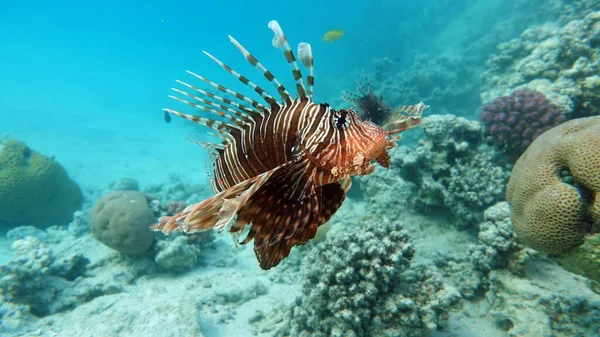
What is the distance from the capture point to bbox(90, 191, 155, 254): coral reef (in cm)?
658

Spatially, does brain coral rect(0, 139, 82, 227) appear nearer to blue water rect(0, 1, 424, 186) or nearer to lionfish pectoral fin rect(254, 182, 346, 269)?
blue water rect(0, 1, 424, 186)

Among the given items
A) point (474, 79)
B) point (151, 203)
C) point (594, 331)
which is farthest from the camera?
point (474, 79)

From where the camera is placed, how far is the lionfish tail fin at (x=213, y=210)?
1.32 metres

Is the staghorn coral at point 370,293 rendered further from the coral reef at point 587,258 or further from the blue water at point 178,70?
the coral reef at point 587,258

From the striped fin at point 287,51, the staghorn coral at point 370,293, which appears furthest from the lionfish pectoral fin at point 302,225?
the staghorn coral at point 370,293

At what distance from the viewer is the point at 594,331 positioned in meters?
3.33

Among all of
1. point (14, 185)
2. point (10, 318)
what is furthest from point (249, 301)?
point (14, 185)

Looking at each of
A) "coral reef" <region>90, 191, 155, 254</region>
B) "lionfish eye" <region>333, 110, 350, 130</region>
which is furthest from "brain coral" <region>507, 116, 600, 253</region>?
"coral reef" <region>90, 191, 155, 254</region>

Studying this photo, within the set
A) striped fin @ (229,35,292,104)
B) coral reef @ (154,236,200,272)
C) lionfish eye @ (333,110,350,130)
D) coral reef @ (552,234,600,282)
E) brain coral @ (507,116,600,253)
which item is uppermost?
striped fin @ (229,35,292,104)

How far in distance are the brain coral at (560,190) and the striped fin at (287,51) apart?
3.41 m

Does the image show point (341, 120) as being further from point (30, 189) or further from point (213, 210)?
point (30, 189)

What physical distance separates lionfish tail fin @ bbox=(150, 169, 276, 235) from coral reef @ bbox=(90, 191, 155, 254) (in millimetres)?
6111

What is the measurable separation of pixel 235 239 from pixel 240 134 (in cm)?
75

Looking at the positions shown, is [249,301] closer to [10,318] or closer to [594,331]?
[10,318]
